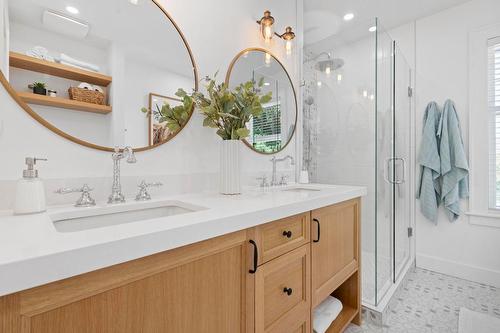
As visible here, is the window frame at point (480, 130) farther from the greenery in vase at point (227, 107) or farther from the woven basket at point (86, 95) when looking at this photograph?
the woven basket at point (86, 95)

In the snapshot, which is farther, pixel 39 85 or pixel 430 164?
pixel 430 164

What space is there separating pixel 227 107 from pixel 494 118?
238cm

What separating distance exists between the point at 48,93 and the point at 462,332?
2.46 meters

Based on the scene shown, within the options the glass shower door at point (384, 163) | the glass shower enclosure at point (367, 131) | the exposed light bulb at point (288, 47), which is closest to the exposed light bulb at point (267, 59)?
the exposed light bulb at point (288, 47)

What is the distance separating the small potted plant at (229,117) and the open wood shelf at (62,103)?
370 millimetres

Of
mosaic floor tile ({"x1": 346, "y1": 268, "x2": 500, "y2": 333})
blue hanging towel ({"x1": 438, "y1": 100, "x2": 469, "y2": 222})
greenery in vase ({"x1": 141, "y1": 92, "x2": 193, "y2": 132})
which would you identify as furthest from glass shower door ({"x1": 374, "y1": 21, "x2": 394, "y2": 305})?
greenery in vase ({"x1": 141, "y1": 92, "x2": 193, "y2": 132})

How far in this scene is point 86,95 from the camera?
3.31 feet

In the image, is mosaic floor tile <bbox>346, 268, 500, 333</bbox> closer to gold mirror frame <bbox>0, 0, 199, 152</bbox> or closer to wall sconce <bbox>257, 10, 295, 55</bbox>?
gold mirror frame <bbox>0, 0, 199, 152</bbox>

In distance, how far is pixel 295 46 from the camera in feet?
7.00

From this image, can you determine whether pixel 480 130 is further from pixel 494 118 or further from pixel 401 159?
pixel 401 159

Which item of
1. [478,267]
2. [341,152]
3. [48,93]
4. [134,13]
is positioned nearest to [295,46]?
[341,152]

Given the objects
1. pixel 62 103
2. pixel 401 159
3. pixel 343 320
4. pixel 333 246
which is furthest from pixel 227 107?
pixel 401 159

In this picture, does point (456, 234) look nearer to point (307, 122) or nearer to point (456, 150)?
point (456, 150)

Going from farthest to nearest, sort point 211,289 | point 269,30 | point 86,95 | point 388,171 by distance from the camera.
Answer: point 388,171, point 269,30, point 86,95, point 211,289
